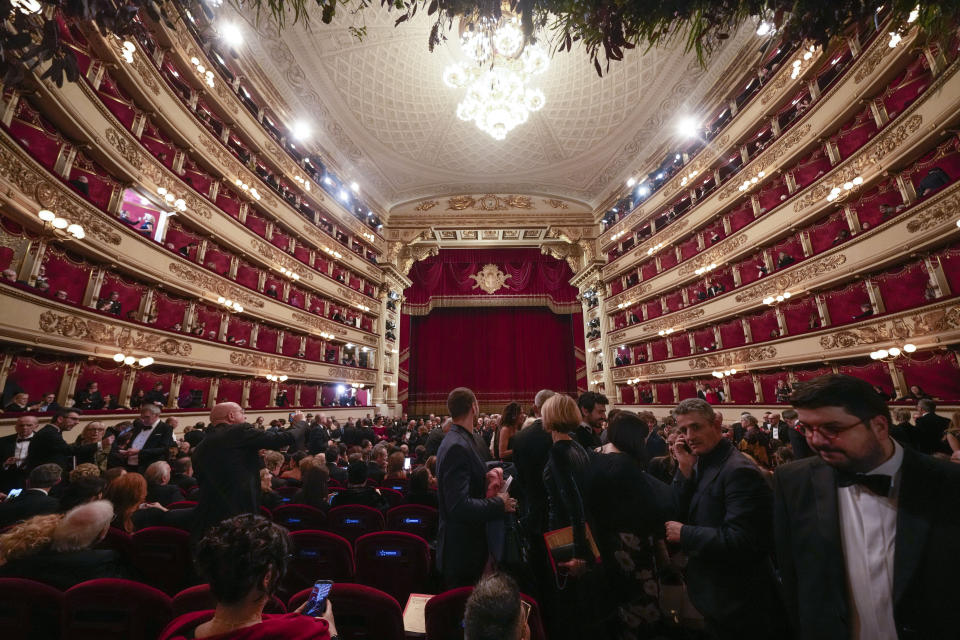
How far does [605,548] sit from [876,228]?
1004 cm

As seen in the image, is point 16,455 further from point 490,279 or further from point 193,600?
point 490,279

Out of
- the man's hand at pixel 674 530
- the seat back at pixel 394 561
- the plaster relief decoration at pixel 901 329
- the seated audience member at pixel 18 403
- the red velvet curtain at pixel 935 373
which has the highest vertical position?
the plaster relief decoration at pixel 901 329

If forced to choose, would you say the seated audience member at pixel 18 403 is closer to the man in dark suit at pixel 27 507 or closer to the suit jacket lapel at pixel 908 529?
the man in dark suit at pixel 27 507

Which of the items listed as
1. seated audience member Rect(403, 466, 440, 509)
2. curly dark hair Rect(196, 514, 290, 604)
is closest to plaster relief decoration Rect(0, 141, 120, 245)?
seated audience member Rect(403, 466, 440, 509)

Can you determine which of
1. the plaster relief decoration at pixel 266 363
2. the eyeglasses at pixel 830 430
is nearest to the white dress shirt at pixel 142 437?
the plaster relief decoration at pixel 266 363

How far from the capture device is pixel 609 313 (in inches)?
723

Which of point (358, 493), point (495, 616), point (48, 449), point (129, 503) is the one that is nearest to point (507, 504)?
point (495, 616)

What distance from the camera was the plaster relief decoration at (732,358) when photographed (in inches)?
415

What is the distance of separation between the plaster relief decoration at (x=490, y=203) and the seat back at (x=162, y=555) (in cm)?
1885

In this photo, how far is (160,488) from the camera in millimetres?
3570

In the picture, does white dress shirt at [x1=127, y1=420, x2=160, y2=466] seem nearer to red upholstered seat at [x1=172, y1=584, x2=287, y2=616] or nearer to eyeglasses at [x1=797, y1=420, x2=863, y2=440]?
red upholstered seat at [x1=172, y1=584, x2=287, y2=616]

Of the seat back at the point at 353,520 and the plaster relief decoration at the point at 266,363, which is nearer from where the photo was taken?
the seat back at the point at 353,520

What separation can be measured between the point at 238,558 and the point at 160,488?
3368mm

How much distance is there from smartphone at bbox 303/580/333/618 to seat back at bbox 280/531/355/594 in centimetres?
139
